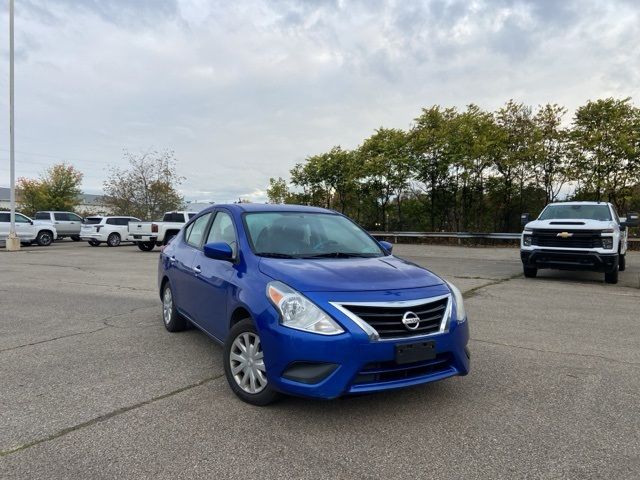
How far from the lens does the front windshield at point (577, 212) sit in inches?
445

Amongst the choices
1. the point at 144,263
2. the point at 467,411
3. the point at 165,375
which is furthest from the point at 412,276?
the point at 144,263

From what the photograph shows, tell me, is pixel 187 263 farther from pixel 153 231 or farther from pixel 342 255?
pixel 153 231

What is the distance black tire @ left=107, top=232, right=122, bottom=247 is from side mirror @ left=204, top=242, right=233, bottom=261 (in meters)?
23.5

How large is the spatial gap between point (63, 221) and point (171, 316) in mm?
27151

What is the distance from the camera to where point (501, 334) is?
5.91 m

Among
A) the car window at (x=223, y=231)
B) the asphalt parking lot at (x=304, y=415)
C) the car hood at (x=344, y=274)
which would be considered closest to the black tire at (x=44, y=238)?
the asphalt parking lot at (x=304, y=415)

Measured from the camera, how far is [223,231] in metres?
4.81

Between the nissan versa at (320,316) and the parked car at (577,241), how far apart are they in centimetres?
758

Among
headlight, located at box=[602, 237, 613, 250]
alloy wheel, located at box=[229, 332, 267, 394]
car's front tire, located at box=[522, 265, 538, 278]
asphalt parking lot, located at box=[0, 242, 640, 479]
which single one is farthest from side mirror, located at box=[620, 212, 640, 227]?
alloy wheel, located at box=[229, 332, 267, 394]

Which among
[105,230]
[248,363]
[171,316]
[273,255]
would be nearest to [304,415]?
[248,363]

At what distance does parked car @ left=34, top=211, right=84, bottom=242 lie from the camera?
28422 mm

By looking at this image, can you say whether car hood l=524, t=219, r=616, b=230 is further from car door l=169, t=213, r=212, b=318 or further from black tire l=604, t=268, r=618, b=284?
car door l=169, t=213, r=212, b=318

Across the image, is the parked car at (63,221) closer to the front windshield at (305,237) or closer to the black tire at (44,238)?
the black tire at (44,238)

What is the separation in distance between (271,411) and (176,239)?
10.9 ft
